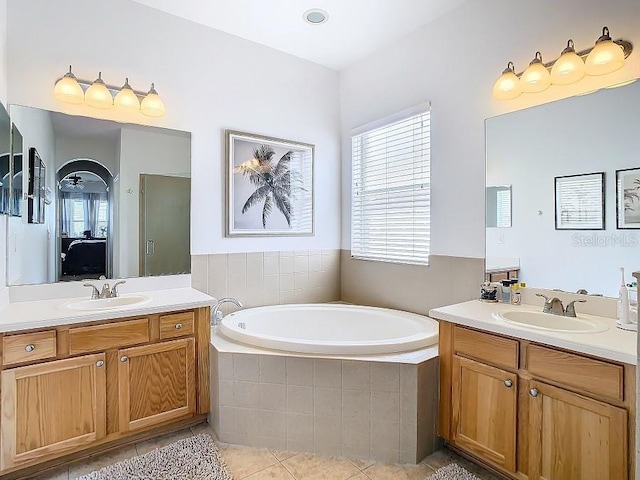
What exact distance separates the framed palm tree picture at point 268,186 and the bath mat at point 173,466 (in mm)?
1494

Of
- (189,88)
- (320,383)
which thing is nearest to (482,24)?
(189,88)

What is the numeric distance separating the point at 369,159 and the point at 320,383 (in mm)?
2012

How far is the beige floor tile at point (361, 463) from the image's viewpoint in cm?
196

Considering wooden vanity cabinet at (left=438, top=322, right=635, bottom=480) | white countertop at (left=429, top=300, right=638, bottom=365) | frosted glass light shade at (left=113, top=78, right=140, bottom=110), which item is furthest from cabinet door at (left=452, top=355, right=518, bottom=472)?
frosted glass light shade at (left=113, top=78, right=140, bottom=110)

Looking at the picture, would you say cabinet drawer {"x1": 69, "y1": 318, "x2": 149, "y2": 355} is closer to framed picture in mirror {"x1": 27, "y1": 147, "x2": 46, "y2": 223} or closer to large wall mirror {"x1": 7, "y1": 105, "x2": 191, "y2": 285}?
large wall mirror {"x1": 7, "y1": 105, "x2": 191, "y2": 285}

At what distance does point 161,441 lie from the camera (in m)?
2.17

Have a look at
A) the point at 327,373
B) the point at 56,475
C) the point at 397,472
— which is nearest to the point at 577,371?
the point at 397,472

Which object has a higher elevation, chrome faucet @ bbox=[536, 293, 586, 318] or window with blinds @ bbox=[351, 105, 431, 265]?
window with blinds @ bbox=[351, 105, 431, 265]

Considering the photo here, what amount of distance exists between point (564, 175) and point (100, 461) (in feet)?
9.72

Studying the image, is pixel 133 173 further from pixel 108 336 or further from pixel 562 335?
pixel 562 335

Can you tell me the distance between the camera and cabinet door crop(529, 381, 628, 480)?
1.41 meters

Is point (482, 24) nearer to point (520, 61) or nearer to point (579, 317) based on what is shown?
point (520, 61)

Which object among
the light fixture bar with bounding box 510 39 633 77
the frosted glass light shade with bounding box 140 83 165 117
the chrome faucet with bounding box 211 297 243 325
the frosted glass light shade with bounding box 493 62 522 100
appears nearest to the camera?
the light fixture bar with bounding box 510 39 633 77

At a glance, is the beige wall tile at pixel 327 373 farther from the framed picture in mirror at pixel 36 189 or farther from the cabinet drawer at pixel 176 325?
the framed picture in mirror at pixel 36 189
